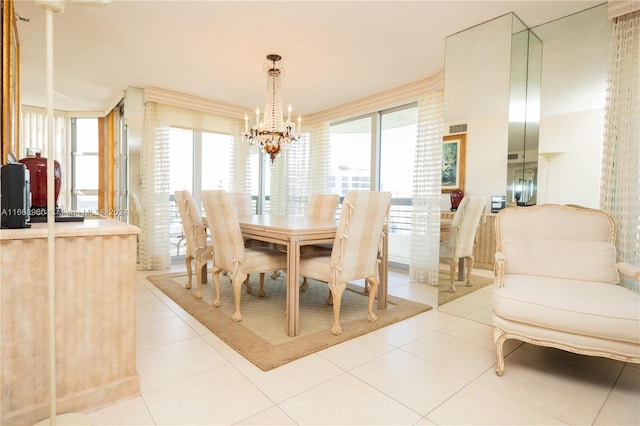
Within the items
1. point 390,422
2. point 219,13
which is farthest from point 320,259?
point 219,13

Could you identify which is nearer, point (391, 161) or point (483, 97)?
point (483, 97)

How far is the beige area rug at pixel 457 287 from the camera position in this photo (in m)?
2.84

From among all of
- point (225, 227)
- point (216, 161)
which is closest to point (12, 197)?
point (225, 227)

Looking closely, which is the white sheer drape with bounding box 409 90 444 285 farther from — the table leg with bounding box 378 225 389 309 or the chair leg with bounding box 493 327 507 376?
the chair leg with bounding box 493 327 507 376

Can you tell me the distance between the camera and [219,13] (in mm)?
2543

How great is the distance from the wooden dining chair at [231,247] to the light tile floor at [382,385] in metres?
0.51

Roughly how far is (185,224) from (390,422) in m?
2.70

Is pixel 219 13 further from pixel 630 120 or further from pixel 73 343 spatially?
pixel 630 120

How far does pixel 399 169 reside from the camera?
15.5 feet

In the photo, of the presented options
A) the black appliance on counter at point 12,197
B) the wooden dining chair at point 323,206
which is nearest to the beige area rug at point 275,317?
the wooden dining chair at point 323,206

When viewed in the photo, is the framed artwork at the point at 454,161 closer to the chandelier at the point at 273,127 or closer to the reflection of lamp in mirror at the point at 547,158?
the reflection of lamp in mirror at the point at 547,158

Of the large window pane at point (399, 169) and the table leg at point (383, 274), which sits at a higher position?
the large window pane at point (399, 169)

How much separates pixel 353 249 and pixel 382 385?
960 mm

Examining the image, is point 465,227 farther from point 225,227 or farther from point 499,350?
point 225,227
